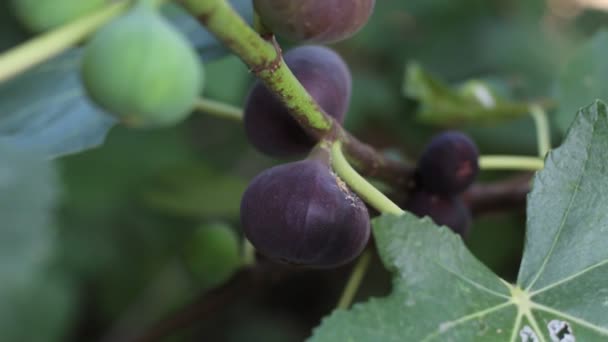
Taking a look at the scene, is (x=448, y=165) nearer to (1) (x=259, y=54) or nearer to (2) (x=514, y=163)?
(2) (x=514, y=163)

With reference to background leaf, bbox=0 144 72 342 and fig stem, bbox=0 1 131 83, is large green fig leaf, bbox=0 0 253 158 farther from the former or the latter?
fig stem, bbox=0 1 131 83

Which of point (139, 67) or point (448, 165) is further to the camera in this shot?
point (448, 165)

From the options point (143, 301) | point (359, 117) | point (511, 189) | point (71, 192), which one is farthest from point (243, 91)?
point (511, 189)

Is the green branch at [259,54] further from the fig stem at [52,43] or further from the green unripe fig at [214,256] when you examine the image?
the green unripe fig at [214,256]

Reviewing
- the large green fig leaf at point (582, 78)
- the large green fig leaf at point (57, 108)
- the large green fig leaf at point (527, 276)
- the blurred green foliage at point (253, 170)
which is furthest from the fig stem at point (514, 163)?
the blurred green foliage at point (253, 170)

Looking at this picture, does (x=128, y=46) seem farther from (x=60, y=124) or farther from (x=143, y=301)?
(x=143, y=301)

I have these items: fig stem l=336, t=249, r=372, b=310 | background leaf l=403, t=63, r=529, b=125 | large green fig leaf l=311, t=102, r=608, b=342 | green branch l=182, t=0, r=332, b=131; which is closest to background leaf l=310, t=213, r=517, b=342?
large green fig leaf l=311, t=102, r=608, b=342

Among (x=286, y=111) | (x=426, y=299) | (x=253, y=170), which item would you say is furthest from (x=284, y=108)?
(x=253, y=170)

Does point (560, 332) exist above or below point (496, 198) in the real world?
above
